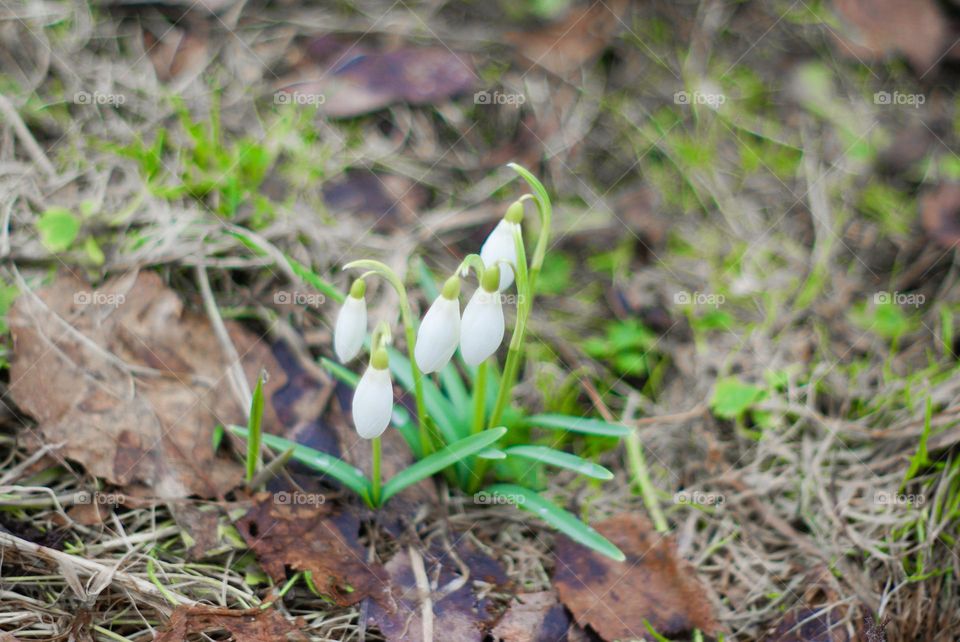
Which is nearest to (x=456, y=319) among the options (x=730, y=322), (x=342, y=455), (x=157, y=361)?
(x=342, y=455)

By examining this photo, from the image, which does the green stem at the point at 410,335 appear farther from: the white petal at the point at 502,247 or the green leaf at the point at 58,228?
the green leaf at the point at 58,228

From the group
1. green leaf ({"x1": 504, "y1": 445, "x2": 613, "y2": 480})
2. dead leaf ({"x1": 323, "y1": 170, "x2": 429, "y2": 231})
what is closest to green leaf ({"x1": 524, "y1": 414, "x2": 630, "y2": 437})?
green leaf ({"x1": 504, "y1": 445, "x2": 613, "y2": 480})

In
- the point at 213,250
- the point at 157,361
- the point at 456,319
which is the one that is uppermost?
the point at 456,319

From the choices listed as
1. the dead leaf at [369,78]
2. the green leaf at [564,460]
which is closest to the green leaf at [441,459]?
the green leaf at [564,460]

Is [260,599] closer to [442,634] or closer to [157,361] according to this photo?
[442,634]

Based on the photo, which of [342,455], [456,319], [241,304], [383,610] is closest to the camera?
[456,319]

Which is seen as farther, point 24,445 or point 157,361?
point 157,361

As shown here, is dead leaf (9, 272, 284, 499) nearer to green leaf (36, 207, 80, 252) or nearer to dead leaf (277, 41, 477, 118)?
green leaf (36, 207, 80, 252)

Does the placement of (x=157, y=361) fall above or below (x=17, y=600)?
above

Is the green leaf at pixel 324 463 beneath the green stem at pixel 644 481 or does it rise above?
above
